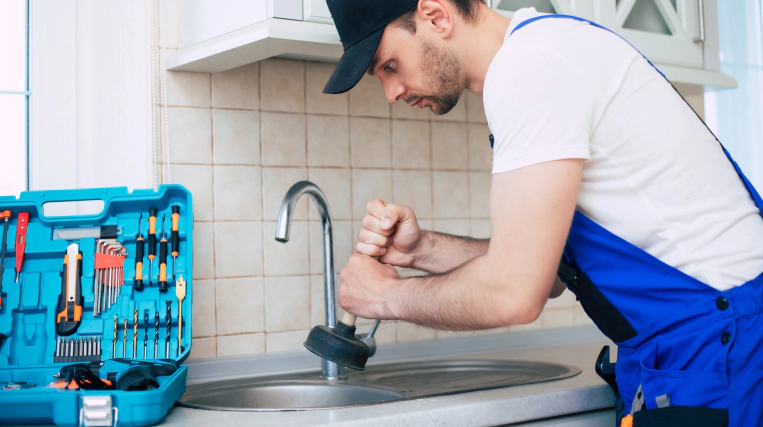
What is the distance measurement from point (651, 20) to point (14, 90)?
1418mm

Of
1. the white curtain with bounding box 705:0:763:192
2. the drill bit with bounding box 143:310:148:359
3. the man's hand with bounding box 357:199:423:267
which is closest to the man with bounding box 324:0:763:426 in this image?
the man's hand with bounding box 357:199:423:267

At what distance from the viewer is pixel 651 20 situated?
168 centimetres

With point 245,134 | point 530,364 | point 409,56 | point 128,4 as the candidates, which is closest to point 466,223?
point 530,364

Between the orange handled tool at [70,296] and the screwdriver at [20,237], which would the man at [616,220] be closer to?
the orange handled tool at [70,296]

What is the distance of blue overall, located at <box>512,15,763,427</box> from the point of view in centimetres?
94

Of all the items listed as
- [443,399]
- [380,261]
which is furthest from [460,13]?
[443,399]

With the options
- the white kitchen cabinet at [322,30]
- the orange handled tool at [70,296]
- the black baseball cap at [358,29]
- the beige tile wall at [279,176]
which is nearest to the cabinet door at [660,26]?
the white kitchen cabinet at [322,30]

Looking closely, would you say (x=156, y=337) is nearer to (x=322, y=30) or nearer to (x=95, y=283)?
(x=95, y=283)

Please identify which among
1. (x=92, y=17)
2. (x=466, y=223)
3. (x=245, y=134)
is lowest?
(x=466, y=223)

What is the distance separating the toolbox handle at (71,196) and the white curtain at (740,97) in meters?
1.76

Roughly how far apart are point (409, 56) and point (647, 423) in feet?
2.02

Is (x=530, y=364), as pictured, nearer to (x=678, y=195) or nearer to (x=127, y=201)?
(x=678, y=195)

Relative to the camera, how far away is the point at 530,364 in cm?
160

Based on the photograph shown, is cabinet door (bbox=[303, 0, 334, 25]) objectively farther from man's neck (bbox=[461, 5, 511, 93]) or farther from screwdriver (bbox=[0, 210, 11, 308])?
screwdriver (bbox=[0, 210, 11, 308])
